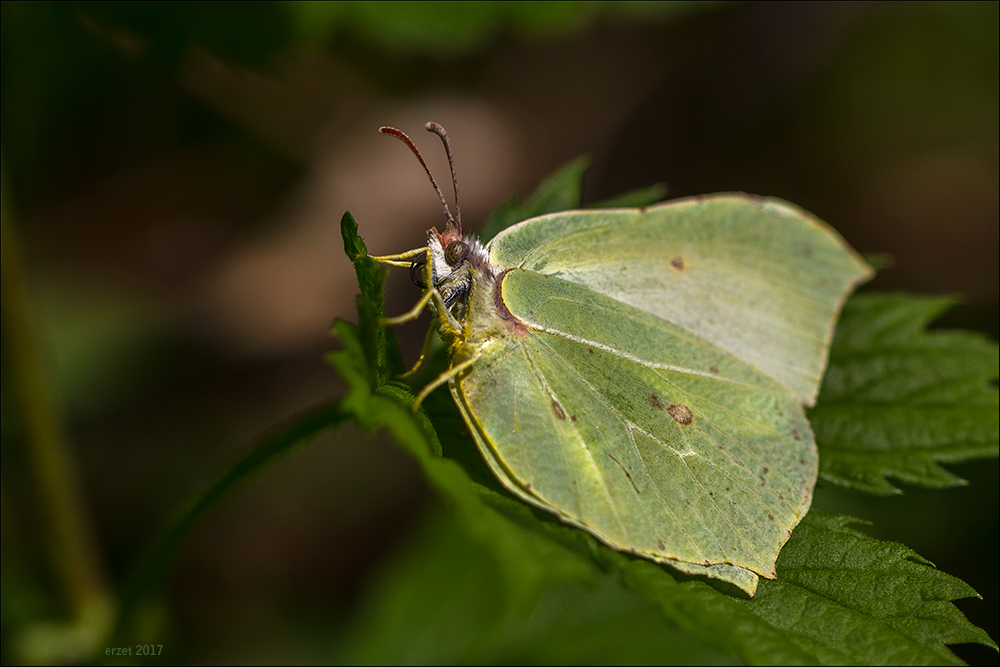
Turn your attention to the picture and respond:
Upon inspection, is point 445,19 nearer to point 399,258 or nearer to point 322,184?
point 399,258

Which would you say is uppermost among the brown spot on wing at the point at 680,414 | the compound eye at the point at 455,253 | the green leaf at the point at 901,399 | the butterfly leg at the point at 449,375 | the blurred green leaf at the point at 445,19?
the blurred green leaf at the point at 445,19

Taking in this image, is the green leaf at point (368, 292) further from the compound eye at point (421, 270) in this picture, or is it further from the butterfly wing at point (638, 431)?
the compound eye at point (421, 270)

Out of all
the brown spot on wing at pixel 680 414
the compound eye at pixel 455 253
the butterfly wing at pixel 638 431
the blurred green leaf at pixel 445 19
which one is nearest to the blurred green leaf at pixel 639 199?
the butterfly wing at pixel 638 431

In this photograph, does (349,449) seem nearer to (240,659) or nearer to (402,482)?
(402,482)

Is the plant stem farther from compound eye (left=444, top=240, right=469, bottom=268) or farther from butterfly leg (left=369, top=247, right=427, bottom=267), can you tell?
compound eye (left=444, top=240, right=469, bottom=268)

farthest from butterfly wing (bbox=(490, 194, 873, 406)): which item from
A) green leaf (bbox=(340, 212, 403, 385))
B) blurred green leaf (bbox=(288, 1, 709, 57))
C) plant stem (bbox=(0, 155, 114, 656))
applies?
plant stem (bbox=(0, 155, 114, 656))

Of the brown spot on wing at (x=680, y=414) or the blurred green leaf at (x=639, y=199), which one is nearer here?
the brown spot on wing at (x=680, y=414)

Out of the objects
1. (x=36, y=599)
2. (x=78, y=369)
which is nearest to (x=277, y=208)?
(x=78, y=369)

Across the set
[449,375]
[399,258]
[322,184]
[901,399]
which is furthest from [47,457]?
[901,399]
